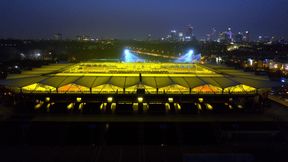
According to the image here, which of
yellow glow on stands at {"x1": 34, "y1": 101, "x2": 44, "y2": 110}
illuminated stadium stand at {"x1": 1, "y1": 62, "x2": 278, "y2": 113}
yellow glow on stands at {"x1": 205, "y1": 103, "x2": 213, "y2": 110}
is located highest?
illuminated stadium stand at {"x1": 1, "y1": 62, "x2": 278, "y2": 113}

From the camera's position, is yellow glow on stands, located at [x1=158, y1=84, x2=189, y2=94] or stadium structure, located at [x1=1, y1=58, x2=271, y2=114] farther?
yellow glow on stands, located at [x1=158, y1=84, x2=189, y2=94]

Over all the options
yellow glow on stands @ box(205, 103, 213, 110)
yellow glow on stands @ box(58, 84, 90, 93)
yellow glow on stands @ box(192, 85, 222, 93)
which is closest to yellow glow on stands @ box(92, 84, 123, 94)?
yellow glow on stands @ box(58, 84, 90, 93)

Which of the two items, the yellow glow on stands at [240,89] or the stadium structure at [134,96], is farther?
the yellow glow on stands at [240,89]

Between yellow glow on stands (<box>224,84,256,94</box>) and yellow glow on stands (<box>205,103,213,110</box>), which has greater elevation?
yellow glow on stands (<box>224,84,256,94</box>)

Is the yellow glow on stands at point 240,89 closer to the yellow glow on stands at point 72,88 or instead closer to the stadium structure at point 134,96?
the stadium structure at point 134,96

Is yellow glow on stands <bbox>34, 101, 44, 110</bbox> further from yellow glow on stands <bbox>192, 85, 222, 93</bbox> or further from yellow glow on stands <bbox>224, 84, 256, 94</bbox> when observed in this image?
yellow glow on stands <bbox>224, 84, 256, 94</bbox>

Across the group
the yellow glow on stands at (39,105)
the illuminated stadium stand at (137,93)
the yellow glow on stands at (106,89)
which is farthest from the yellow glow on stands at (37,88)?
the yellow glow on stands at (106,89)

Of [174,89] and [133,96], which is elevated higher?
[174,89]

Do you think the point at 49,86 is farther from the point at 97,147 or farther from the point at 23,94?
the point at 97,147

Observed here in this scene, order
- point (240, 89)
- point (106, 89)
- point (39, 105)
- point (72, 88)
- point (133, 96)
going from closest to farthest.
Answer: point (39, 105) < point (133, 96) < point (72, 88) < point (106, 89) < point (240, 89)

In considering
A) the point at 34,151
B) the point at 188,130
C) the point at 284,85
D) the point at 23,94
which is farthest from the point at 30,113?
the point at 284,85

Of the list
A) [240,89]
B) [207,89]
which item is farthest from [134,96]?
[240,89]

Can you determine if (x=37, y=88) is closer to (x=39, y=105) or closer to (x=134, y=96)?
(x=39, y=105)
